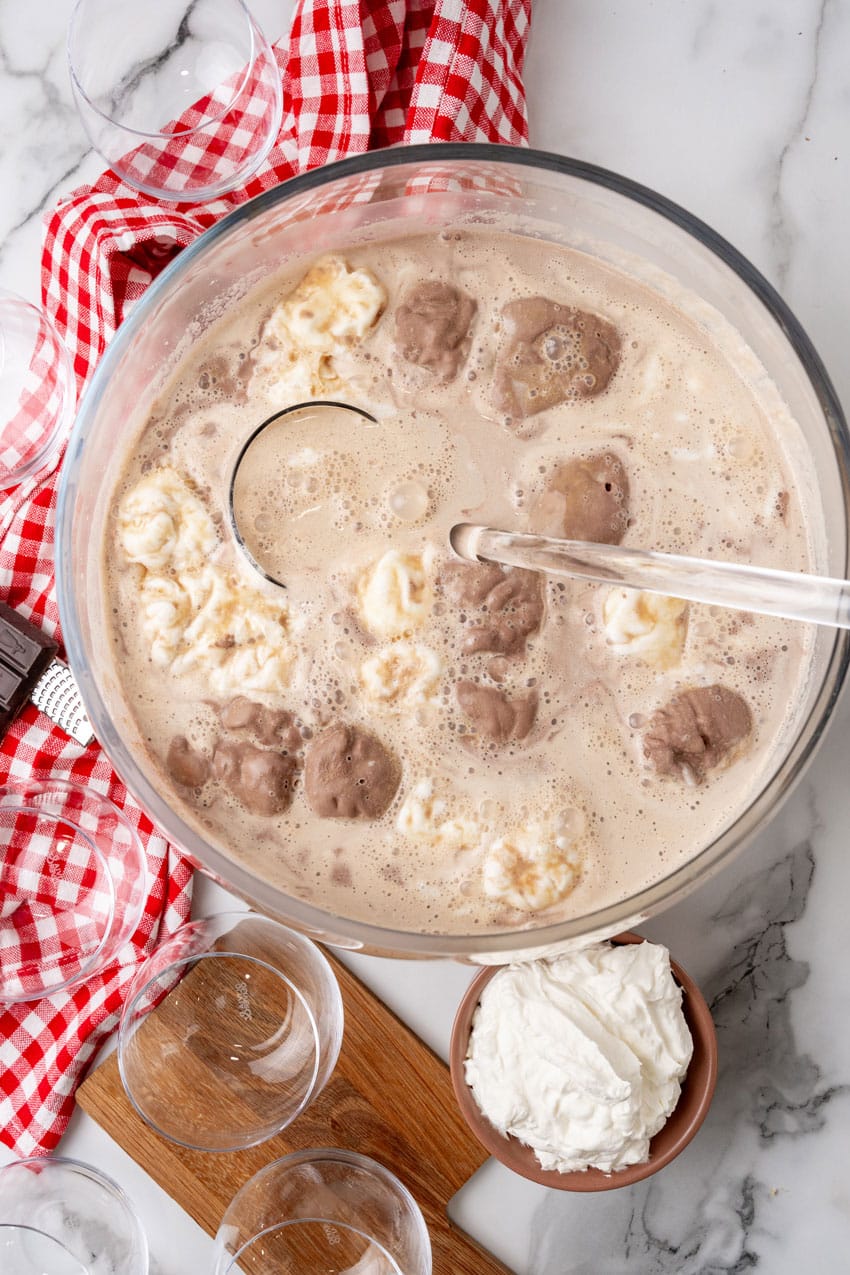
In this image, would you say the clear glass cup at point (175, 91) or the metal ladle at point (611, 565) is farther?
the clear glass cup at point (175, 91)

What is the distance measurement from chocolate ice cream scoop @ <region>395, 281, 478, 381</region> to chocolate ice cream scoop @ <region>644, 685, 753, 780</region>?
485mm

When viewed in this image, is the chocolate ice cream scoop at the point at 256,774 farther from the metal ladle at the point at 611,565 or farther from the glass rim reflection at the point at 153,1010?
the glass rim reflection at the point at 153,1010

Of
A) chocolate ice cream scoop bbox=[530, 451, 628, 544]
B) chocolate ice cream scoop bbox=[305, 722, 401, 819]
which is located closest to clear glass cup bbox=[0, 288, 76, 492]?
chocolate ice cream scoop bbox=[305, 722, 401, 819]

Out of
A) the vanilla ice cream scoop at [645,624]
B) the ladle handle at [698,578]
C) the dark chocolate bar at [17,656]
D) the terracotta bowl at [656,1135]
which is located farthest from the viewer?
the dark chocolate bar at [17,656]

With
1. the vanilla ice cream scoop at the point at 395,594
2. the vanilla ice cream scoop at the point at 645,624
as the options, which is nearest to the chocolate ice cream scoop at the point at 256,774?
the vanilla ice cream scoop at the point at 395,594

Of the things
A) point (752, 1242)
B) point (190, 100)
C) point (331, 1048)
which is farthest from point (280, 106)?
point (752, 1242)

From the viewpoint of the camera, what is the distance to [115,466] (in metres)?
1.44

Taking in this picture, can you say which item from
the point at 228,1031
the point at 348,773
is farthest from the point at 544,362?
the point at 228,1031

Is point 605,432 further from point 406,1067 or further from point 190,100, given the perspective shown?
point 406,1067

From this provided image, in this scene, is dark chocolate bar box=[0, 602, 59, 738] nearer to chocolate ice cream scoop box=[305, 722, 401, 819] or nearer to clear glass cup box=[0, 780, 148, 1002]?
clear glass cup box=[0, 780, 148, 1002]

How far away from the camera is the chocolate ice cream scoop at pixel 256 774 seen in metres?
1.35

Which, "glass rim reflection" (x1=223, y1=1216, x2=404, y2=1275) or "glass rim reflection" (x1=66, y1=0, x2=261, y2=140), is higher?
"glass rim reflection" (x1=66, y1=0, x2=261, y2=140)

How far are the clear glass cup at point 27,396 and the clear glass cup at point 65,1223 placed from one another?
0.97 metres

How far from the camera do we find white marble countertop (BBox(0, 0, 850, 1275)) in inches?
62.4
